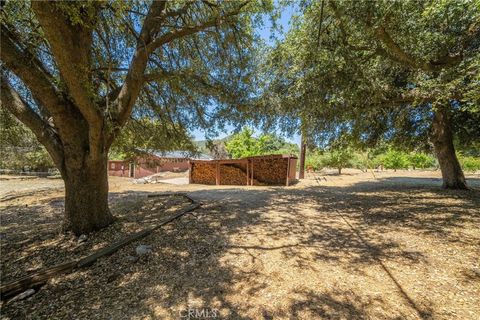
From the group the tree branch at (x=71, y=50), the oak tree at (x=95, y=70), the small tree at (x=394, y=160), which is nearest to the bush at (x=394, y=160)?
the small tree at (x=394, y=160)

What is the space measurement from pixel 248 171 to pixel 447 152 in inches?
338

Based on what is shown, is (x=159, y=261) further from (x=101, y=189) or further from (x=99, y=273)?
(x=101, y=189)

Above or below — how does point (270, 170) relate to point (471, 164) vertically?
below

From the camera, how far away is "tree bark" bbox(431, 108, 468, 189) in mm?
8219

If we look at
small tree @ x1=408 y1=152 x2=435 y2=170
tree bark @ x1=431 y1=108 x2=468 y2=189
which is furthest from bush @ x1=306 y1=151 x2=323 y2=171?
tree bark @ x1=431 y1=108 x2=468 y2=189

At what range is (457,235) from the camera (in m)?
3.67

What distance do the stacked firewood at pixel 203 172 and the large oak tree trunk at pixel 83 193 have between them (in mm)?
10125

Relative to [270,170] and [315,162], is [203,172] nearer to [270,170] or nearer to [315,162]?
[270,170]

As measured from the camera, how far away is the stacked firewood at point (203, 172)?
14.5m

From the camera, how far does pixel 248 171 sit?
43.2 ft

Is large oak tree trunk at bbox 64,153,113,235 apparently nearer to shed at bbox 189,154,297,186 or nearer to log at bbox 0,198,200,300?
log at bbox 0,198,200,300

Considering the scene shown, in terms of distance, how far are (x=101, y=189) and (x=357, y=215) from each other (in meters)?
5.34

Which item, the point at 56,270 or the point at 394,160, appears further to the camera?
the point at 394,160

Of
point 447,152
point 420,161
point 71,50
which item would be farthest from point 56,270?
point 420,161
